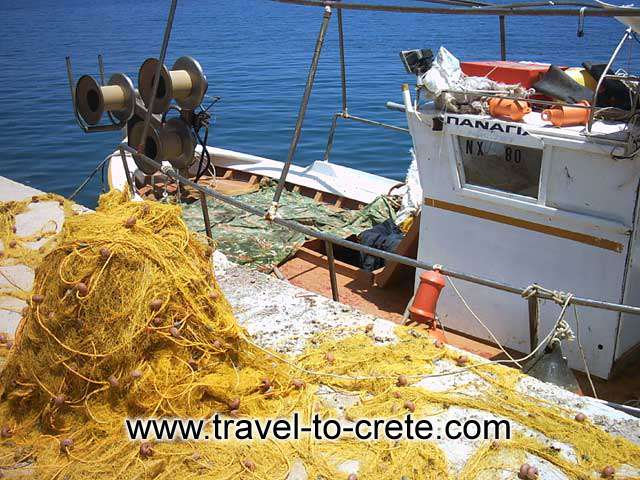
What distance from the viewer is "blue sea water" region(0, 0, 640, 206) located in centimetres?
2092

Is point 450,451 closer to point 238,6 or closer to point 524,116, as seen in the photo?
point 524,116

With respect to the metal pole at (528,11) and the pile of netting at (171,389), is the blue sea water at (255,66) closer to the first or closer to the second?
Answer: the metal pole at (528,11)

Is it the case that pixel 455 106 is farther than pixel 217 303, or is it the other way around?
pixel 455 106

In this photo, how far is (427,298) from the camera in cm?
579

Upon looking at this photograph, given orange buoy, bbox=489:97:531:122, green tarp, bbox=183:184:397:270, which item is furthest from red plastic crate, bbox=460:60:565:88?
green tarp, bbox=183:184:397:270

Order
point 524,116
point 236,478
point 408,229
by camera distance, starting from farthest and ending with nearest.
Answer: point 408,229, point 524,116, point 236,478

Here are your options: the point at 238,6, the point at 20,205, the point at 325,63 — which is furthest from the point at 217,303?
the point at 238,6

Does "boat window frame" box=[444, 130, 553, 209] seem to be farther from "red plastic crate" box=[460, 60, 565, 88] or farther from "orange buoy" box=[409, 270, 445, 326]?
"orange buoy" box=[409, 270, 445, 326]

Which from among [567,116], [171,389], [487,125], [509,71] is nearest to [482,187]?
[487,125]

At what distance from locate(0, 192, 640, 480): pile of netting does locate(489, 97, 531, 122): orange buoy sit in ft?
9.04

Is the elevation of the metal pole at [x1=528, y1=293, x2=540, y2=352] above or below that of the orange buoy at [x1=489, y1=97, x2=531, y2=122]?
below

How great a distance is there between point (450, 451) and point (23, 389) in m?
2.63

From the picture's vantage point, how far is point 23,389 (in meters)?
4.43

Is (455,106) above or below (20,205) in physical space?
above
